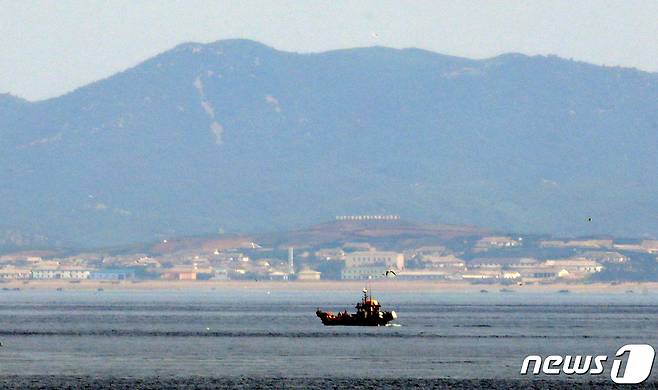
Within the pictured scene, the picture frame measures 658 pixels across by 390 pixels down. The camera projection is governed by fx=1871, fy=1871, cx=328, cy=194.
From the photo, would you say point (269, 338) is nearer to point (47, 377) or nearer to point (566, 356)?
point (566, 356)

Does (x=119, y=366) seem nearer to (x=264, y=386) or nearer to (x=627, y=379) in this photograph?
(x=264, y=386)

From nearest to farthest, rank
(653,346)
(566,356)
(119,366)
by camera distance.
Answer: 1. (119,366)
2. (566,356)
3. (653,346)

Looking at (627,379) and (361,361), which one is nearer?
(627,379)

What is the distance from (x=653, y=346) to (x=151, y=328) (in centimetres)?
5956

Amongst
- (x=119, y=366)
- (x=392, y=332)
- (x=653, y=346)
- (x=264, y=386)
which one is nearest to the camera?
(x=264, y=386)

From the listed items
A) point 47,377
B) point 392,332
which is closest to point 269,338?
point 392,332

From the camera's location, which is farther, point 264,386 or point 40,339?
point 40,339

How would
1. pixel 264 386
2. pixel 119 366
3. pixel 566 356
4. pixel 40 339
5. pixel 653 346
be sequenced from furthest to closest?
pixel 40 339
pixel 653 346
pixel 566 356
pixel 119 366
pixel 264 386

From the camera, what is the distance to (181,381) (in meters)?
119

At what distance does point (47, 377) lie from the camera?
122m

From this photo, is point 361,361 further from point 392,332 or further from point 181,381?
point 392,332

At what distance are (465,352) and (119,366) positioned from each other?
106 feet

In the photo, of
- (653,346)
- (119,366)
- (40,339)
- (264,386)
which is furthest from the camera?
(40,339)

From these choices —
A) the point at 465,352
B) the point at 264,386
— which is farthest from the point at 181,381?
the point at 465,352
